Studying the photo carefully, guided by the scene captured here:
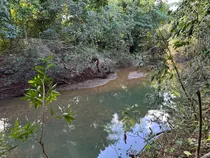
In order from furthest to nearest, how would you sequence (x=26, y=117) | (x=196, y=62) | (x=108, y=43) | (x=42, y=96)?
1. (x=108, y=43)
2. (x=26, y=117)
3. (x=196, y=62)
4. (x=42, y=96)

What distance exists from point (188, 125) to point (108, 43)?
294 inches

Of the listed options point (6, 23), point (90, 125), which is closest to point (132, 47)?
point (6, 23)

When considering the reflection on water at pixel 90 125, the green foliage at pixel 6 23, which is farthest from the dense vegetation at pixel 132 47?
the reflection on water at pixel 90 125

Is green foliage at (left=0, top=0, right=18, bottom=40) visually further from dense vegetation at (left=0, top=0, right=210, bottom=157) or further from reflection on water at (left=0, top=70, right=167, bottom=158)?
reflection on water at (left=0, top=70, right=167, bottom=158)

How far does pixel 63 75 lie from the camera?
24.0ft

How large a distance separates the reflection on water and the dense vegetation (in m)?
0.60

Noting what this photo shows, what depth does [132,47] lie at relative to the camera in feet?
37.1

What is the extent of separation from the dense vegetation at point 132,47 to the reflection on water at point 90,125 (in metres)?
0.60

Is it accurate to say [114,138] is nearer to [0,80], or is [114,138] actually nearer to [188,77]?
[188,77]

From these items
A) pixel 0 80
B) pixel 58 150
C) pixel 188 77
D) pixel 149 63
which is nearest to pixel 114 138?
pixel 58 150

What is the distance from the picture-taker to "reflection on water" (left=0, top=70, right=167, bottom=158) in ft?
11.0

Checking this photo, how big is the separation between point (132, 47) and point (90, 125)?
7.68 metres

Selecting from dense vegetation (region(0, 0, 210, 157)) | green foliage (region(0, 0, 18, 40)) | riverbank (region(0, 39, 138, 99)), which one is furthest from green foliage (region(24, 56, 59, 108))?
riverbank (region(0, 39, 138, 99))

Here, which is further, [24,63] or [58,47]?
[58,47]
